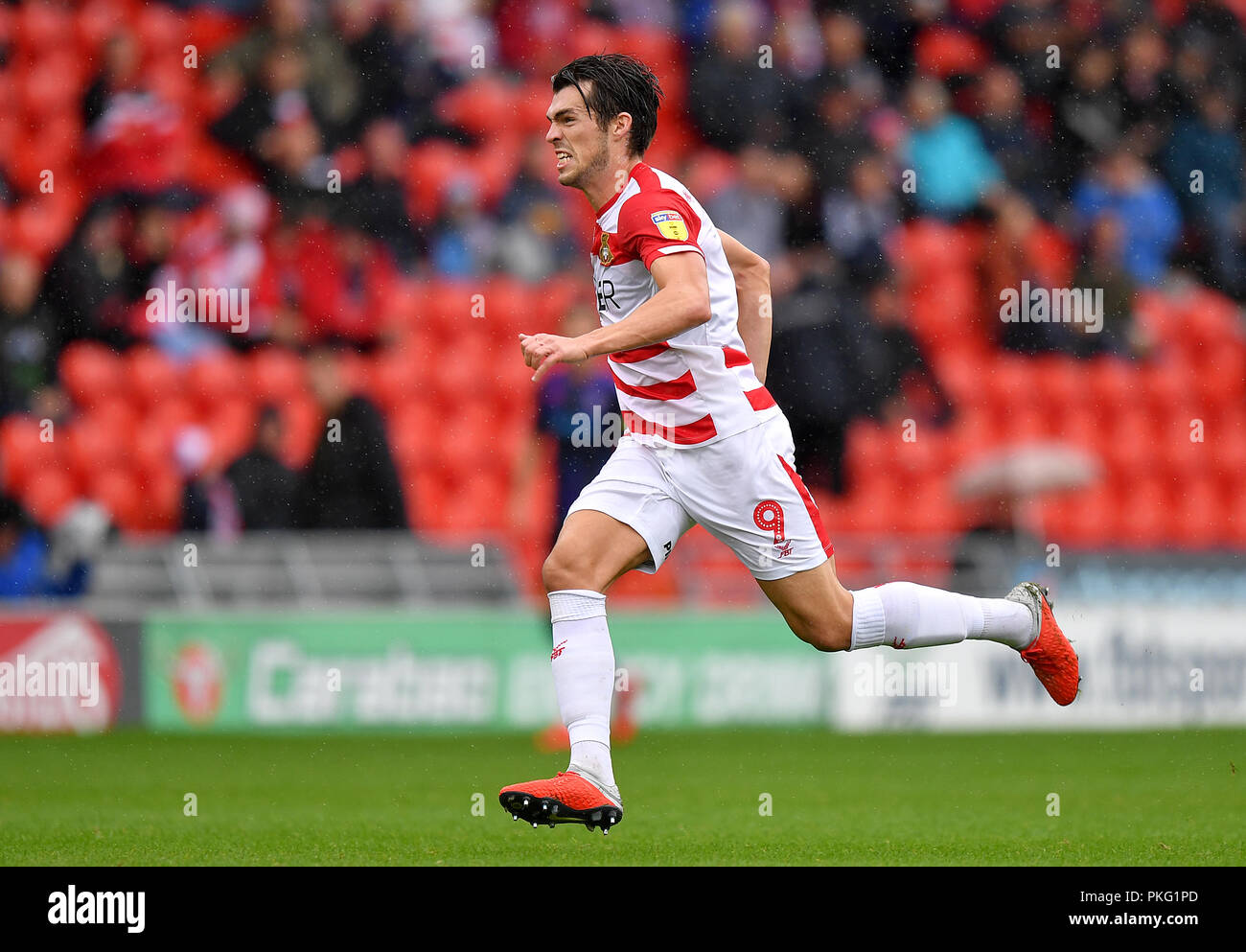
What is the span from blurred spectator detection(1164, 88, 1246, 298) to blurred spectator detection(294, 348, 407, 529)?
306 inches

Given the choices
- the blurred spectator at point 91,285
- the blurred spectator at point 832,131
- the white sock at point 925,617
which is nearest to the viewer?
the white sock at point 925,617

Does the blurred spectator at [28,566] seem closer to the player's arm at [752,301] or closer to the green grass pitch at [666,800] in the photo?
the green grass pitch at [666,800]

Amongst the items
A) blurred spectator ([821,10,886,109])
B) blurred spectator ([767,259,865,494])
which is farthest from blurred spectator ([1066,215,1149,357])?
blurred spectator ([767,259,865,494])

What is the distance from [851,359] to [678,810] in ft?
20.2

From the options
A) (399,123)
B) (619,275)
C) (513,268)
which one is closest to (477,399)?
(513,268)

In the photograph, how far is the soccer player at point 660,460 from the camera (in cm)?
556

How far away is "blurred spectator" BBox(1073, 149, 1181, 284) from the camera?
1499 centimetres

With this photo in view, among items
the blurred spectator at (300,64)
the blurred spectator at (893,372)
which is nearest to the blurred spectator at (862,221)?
the blurred spectator at (893,372)

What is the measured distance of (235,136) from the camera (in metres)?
14.3

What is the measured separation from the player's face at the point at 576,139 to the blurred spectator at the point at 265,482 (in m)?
6.33

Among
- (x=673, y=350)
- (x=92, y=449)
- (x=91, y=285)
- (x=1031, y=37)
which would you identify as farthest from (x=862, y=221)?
(x=673, y=350)

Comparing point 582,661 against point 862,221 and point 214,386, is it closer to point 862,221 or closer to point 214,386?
point 214,386

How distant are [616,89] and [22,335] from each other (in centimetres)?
830

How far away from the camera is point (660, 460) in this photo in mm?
5762
